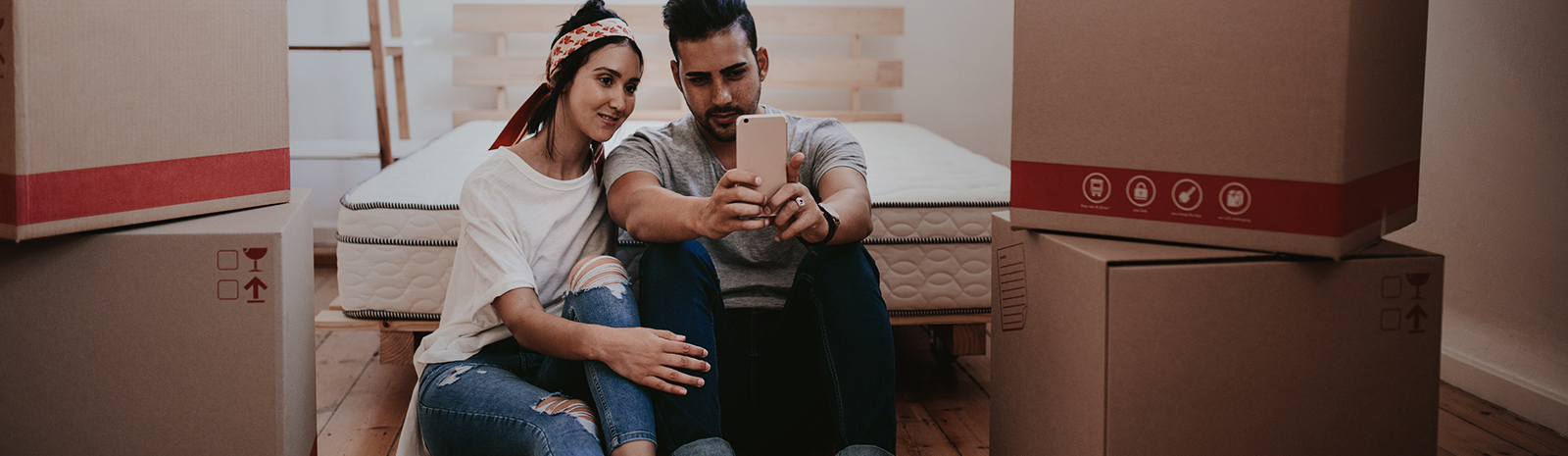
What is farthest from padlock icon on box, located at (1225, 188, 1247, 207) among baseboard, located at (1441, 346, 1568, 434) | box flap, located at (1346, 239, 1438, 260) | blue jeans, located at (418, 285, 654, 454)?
baseboard, located at (1441, 346, 1568, 434)

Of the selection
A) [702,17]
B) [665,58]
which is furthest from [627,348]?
[665,58]

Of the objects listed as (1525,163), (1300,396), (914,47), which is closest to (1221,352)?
(1300,396)

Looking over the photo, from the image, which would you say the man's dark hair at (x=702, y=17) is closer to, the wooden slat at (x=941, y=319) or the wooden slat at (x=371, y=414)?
the wooden slat at (x=941, y=319)

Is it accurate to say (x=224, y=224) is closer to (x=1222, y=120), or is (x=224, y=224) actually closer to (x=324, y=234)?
(x=1222, y=120)

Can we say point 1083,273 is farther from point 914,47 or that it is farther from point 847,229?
point 914,47

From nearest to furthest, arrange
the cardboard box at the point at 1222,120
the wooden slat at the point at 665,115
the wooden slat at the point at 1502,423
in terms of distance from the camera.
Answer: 1. the cardboard box at the point at 1222,120
2. the wooden slat at the point at 1502,423
3. the wooden slat at the point at 665,115

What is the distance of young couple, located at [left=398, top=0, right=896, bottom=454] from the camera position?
1.11 m

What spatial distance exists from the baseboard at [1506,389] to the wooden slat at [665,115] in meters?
1.74

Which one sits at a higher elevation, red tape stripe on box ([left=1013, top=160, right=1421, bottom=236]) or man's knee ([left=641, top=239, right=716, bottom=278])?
red tape stripe on box ([left=1013, top=160, right=1421, bottom=236])

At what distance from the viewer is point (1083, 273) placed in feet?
3.02

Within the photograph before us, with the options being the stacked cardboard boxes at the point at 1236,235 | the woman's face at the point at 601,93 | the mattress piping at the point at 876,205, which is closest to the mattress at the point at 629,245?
the mattress piping at the point at 876,205

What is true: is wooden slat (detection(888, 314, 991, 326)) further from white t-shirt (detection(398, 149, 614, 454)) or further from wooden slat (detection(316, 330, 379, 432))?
wooden slat (detection(316, 330, 379, 432))

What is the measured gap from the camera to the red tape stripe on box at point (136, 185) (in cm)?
91

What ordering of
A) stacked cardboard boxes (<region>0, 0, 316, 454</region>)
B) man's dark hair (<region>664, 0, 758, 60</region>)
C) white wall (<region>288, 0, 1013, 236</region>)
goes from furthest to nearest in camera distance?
white wall (<region>288, 0, 1013, 236</region>)
man's dark hair (<region>664, 0, 758, 60</region>)
stacked cardboard boxes (<region>0, 0, 316, 454</region>)
